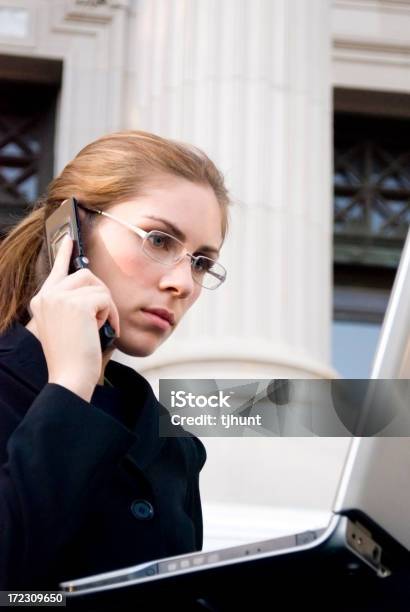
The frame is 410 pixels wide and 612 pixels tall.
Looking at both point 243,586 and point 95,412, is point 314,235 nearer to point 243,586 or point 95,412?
point 95,412

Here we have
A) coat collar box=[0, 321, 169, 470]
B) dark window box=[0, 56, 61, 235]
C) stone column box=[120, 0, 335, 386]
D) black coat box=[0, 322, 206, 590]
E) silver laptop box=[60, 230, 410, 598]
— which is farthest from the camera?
→ dark window box=[0, 56, 61, 235]

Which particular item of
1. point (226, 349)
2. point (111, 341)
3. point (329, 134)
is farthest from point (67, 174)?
point (329, 134)

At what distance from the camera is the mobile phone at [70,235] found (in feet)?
5.58

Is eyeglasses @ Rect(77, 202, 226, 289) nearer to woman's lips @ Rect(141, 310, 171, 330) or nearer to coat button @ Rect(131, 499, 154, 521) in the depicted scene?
woman's lips @ Rect(141, 310, 171, 330)

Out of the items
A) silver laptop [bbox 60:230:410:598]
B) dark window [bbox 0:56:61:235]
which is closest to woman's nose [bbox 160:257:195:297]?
silver laptop [bbox 60:230:410:598]

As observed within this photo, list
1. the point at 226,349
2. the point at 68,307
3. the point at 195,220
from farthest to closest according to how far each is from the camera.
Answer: the point at 226,349
the point at 195,220
the point at 68,307

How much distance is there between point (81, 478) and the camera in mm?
1476

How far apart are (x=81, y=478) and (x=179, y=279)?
42 centimetres

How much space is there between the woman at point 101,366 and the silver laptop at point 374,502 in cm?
25

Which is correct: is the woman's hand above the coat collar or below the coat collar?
above

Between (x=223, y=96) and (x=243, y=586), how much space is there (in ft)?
12.3

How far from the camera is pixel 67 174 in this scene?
2008 mm

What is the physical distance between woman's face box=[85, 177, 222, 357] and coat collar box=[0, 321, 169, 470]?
7 cm

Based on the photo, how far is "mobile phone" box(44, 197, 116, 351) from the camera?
1.70 metres
